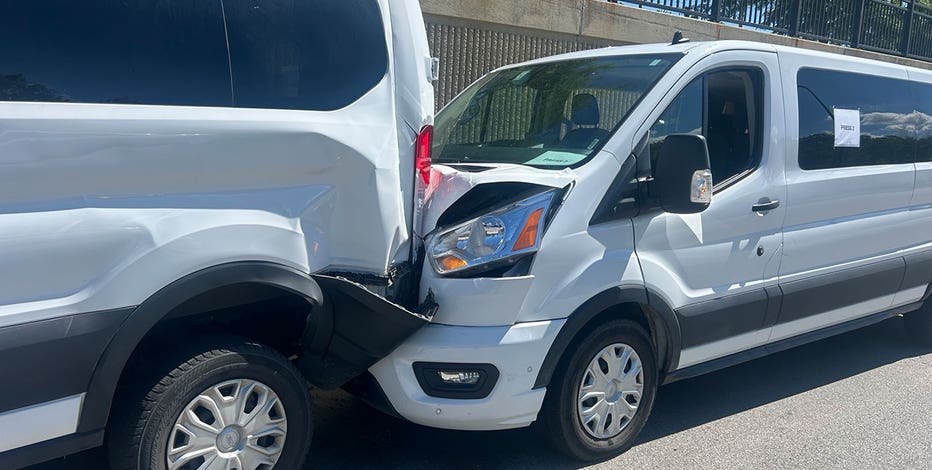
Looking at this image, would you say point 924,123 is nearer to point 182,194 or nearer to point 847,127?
point 847,127

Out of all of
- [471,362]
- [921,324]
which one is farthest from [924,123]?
[471,362]

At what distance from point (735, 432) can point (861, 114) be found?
2.23 meters

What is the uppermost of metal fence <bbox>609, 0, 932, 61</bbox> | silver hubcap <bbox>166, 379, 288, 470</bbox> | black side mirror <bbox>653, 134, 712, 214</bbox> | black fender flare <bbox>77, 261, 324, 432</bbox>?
metal fence <bbox>609, 0, 932, 61</bbox>

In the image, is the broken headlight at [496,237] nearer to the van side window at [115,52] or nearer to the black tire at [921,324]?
the van side window at [115,52]

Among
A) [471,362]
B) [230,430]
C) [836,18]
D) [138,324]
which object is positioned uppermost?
[836,18]

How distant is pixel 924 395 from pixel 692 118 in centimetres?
255

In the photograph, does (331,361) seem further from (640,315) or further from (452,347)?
(640,315)

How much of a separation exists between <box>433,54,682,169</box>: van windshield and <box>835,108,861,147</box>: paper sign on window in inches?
54.7

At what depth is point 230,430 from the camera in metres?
2.82

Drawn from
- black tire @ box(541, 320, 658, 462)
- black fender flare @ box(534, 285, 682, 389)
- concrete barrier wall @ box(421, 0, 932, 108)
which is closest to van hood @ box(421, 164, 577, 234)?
black fender flare @ box(534, 285, 682, 389)

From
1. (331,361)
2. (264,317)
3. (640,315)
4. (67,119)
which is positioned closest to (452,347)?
(331,361)

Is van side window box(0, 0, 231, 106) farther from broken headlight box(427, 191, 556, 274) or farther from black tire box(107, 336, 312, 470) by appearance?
broken headlight box(427, 191, 556, 274)

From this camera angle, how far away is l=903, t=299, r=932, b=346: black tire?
19.0 feet

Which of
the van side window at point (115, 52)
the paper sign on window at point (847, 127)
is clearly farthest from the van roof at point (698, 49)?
the van side window at point (115, 52)
